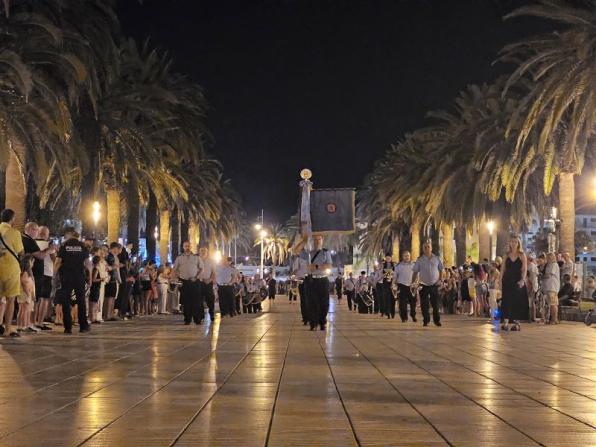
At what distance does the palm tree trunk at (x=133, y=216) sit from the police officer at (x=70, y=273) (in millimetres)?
14119

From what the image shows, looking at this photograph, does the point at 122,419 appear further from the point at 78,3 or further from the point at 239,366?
the point at 78,3

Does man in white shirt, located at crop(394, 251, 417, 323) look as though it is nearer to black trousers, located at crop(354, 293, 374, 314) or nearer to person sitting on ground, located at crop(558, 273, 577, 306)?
person sitting on ground, located at crop(558, 273, 577, 306)

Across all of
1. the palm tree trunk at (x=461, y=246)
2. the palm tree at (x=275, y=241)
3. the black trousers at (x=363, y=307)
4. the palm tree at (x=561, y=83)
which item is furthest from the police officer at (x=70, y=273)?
the palm tree at (x=275, y=241)

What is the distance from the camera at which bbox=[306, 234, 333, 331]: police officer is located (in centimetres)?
1862

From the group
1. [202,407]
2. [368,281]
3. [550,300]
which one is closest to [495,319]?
[550,300]

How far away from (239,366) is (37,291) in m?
8.18

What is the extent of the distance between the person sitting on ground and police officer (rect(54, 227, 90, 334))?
14239 millimetres

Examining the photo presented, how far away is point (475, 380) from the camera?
9117 millimetres

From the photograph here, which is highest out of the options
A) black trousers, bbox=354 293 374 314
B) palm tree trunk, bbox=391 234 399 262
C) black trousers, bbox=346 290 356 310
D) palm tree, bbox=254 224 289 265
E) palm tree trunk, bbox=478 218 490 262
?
palm tree, bbox=254 224 289 265

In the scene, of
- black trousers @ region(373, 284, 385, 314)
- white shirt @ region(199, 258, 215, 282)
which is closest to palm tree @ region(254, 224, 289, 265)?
black trousers @ region(373, 284, 385, 314)

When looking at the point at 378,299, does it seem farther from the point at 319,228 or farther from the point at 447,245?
the point at 447,245

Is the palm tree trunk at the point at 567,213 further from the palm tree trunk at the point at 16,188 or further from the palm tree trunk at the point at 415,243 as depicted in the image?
the palm tree trunk at the point at 415,243

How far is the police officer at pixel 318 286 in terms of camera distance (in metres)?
18.6

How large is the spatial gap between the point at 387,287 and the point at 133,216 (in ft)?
35.6
